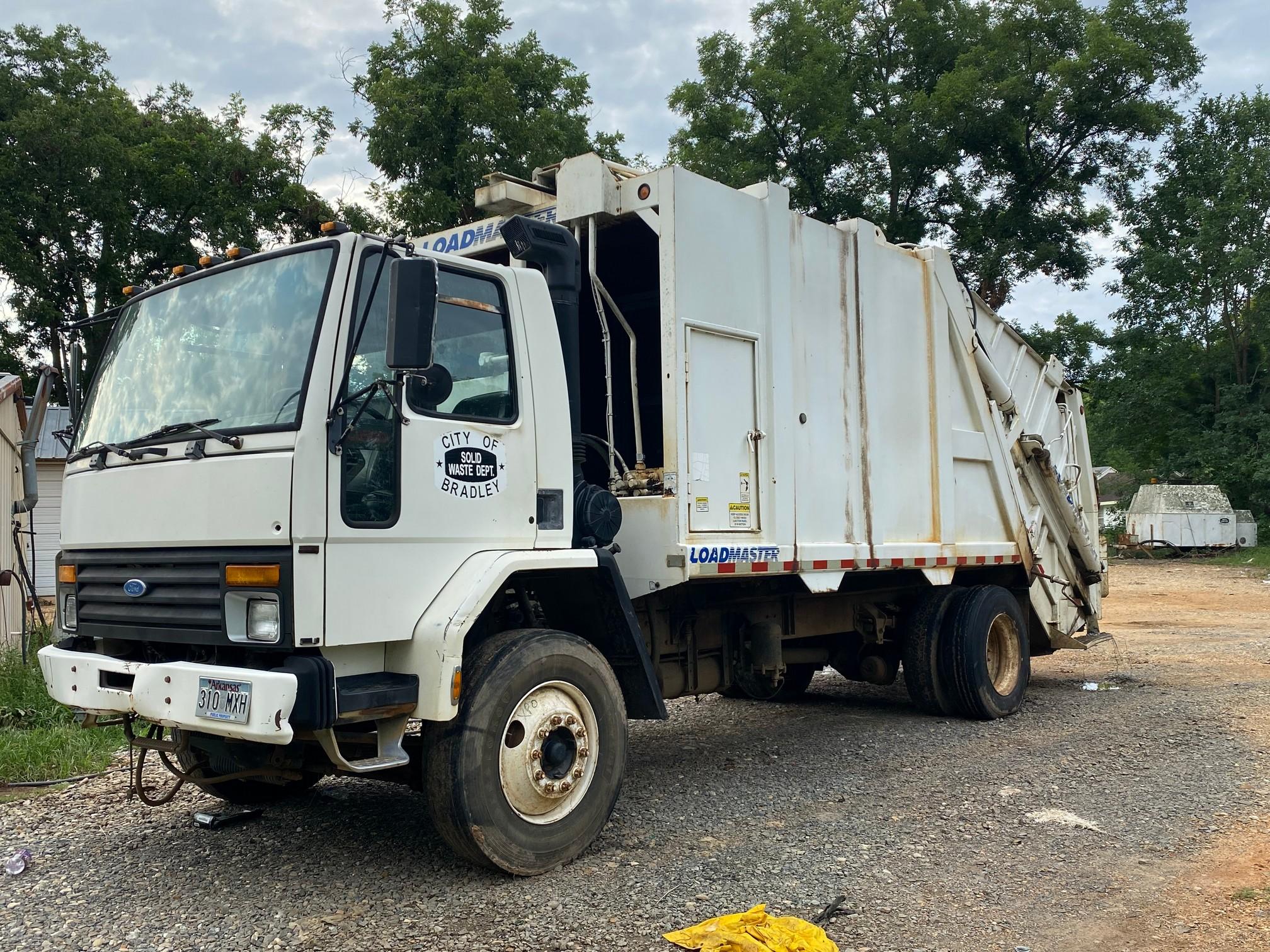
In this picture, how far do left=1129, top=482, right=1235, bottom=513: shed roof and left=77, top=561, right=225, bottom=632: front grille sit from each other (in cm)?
2730

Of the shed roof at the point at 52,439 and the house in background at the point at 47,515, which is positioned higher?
the shed roof at the point at 52,439

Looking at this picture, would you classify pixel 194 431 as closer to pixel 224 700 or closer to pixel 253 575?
pixel 253 575

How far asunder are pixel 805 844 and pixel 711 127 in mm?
23886

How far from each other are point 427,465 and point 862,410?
326cm

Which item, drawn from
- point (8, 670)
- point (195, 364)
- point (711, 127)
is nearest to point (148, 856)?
point (195, 364)

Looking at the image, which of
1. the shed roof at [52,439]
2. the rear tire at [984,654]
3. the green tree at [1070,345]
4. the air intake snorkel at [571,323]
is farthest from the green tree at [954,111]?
the air intake snorkel at [571,323]

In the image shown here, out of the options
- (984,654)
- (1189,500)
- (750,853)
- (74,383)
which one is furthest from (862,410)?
(1189,500)

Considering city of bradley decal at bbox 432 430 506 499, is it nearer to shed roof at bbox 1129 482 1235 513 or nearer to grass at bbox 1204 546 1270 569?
grass at bbox 1204 546 1270 569

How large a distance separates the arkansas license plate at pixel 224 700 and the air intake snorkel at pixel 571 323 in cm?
164

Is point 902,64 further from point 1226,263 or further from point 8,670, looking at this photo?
point 8,670

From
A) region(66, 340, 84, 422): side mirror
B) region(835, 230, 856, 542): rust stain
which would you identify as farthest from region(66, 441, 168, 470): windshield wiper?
region(835, 230, 856, 542): rust stain

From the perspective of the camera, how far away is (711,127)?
26.3 meters

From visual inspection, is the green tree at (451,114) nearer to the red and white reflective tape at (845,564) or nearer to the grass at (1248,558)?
the red and white reflective tape at (845,564)

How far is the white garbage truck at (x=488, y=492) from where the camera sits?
151 inches
